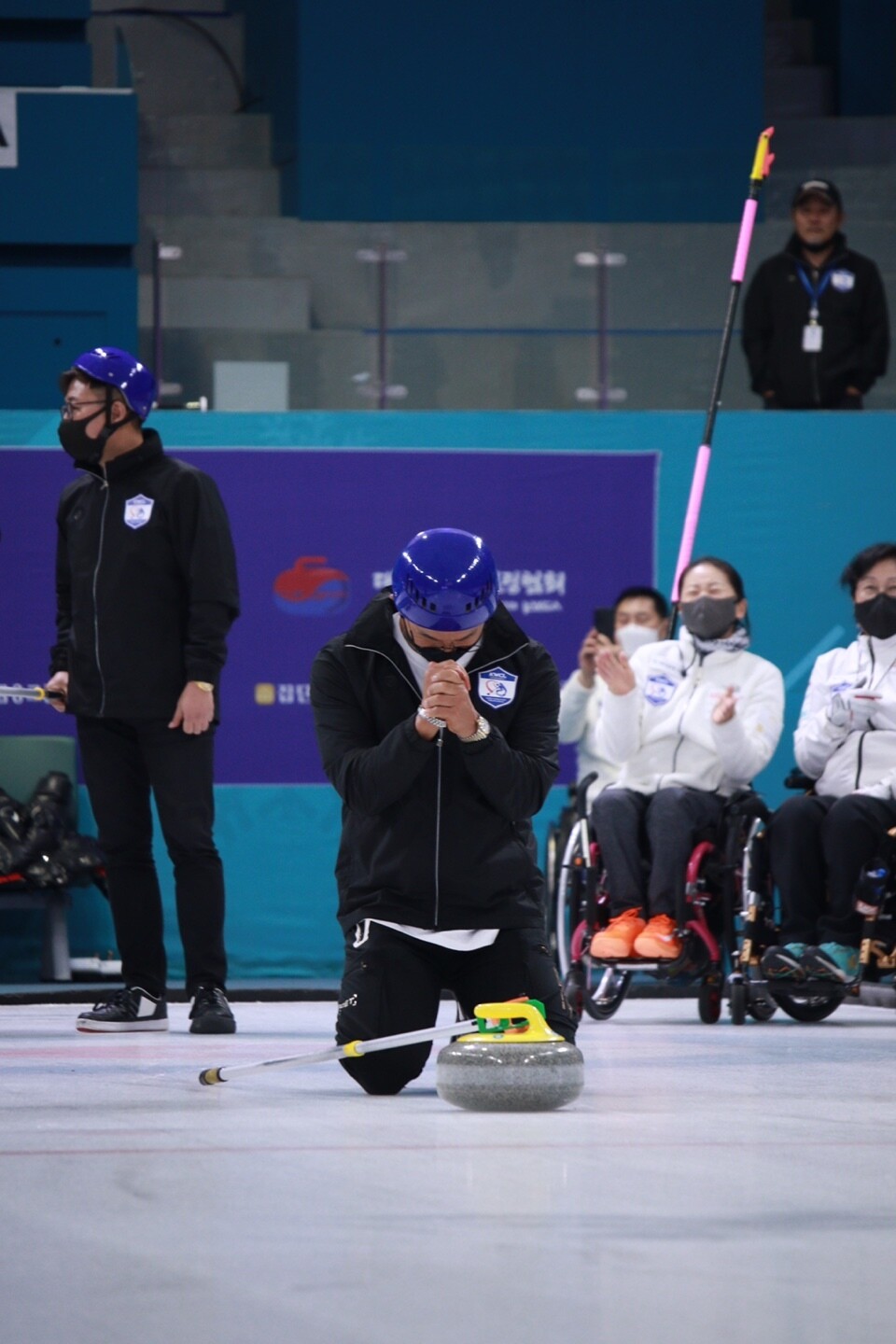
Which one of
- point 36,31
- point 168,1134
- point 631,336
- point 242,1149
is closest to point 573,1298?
point 242,1149

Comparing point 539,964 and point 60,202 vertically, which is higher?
point 60,202

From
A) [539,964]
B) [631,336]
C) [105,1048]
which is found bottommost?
[105,1048]

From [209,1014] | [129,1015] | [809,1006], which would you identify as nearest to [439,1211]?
[209,1014]

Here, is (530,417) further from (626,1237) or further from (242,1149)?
(626,1237)

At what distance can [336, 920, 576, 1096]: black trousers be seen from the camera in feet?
11.6

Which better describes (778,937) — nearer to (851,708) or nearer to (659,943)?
(659,943)

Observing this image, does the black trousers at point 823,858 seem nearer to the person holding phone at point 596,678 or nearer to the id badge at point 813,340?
the person holding phone at point 596,678

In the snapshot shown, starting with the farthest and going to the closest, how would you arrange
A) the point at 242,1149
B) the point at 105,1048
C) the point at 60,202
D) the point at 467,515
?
1. the point at 60,202
2. the point at 467,515
3. the point at 105,1048
4. the point at 242,1149

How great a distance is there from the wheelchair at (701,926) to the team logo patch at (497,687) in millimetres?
1669

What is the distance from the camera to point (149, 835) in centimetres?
480

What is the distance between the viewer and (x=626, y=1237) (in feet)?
7.20

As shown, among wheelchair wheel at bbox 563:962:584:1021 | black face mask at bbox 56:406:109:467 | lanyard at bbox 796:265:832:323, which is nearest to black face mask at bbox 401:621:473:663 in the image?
black face mask at bbox 56:406:109:467

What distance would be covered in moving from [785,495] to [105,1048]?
3.31 metres

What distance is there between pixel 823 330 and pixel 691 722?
7.69ft
